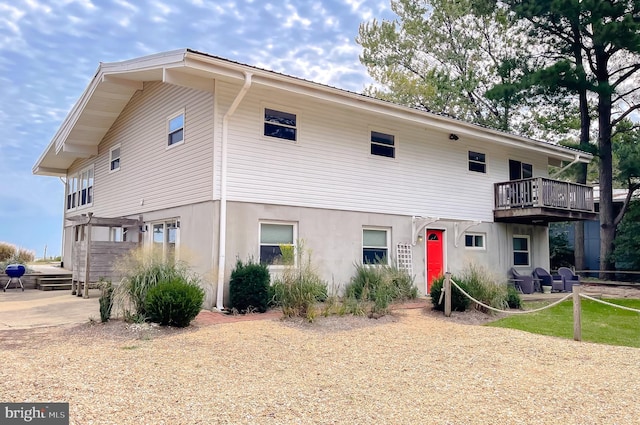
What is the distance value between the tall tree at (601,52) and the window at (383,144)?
1071 centimetres

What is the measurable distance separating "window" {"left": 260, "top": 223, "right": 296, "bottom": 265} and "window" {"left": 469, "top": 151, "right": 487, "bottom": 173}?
7537 mm

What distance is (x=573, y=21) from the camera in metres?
20.2

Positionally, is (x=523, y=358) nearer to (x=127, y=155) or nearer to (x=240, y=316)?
(x=240, y=316)

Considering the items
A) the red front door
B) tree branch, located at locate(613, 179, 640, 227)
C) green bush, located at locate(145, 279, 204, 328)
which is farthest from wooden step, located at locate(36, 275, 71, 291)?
tree branch, located at locate(613, 179, 640, 227)

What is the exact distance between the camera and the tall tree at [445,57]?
25.0 meters

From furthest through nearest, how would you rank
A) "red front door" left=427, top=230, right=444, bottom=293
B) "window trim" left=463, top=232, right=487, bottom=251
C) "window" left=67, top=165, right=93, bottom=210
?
"window" left=67, top=165, right=93, bottom=210 → "window trim" left=463, top=232, right=487, bottom=251 → "red front door" left=427, top=230, right=444, bottom=293

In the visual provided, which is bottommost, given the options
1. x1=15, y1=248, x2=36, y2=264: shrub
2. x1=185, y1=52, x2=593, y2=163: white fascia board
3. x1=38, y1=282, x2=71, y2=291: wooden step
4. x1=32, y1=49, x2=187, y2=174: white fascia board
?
x1=38, y1=282, x2=71, y2=291: wooden step

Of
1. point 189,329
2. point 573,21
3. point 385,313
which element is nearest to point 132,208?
point 189,329

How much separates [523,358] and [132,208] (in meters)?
11.9

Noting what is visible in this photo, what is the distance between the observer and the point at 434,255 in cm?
1415

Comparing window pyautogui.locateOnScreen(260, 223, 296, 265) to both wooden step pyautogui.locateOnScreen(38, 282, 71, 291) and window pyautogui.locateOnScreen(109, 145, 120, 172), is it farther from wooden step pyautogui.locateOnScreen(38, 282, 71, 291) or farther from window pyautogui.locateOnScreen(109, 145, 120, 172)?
wooden step pyautogui.locateOnScreen(38, 282, 71, 291)

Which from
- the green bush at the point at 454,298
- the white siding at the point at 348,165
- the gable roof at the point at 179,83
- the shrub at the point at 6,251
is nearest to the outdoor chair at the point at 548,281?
the white siding at the point at 348,165

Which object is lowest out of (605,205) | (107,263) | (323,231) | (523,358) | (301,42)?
(523,358)

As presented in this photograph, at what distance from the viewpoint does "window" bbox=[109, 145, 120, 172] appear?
51.9ft
